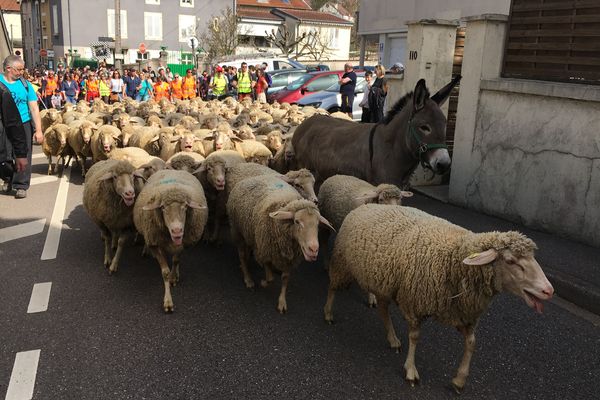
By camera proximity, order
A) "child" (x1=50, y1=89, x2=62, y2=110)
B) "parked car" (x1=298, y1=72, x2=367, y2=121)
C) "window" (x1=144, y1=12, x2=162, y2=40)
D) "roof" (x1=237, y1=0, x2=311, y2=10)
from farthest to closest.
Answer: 1. "roof" (x1=237, y1=0, x2=311, y2=10)
2. "window" (x1=144, y1=12, x2=162, y2=40)
3. "child" (x1=50, y1=89, x2=62, y2=110)
4. "parked car" (x1=298, y1=72, x2=367, y2=121)

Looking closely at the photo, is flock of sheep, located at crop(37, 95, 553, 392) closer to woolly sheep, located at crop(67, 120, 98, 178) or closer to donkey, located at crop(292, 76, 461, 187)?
donkey, located at crop(292, 76, 461, 187)

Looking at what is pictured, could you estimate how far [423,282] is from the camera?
3.34 m

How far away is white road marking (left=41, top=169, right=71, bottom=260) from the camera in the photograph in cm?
573

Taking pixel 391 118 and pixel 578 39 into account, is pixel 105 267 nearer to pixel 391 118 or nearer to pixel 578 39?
pixel 391 118

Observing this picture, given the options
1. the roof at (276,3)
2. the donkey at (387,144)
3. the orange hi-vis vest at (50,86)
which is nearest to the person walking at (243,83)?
the orange hi-vis vest at (50,86)

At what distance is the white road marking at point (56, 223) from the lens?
5.73 m

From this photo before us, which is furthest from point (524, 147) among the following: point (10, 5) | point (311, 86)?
point (10, 5)

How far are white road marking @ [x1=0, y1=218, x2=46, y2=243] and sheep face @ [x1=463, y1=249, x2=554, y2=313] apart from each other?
5.61 m

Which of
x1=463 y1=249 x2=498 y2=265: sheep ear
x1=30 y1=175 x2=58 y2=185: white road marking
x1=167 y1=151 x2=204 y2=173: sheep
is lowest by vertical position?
→ x1=30 y1=175 x2=58 y2=185: white road marking

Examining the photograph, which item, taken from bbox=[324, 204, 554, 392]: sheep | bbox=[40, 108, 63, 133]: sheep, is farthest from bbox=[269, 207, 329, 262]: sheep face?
bbox=[40, 108, 63, 133]: sheep

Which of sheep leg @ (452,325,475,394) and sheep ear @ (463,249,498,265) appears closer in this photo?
sheep ear @ (463,249,498,265)

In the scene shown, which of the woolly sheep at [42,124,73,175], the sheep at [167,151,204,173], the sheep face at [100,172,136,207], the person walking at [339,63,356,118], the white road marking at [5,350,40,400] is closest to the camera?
the white road marking at [5,350,40,400]

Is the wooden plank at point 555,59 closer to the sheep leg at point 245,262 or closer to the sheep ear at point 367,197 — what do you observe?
the sheep ear at point 367,197

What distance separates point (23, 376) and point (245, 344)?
1.55 metres
